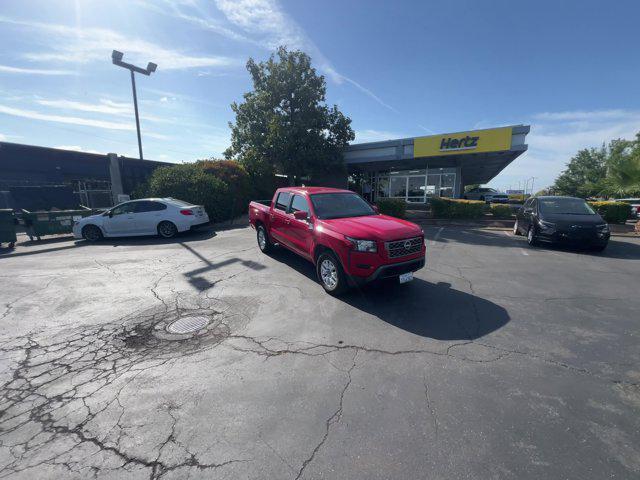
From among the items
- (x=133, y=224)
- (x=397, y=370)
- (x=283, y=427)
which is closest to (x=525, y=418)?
(x=397, y=370)

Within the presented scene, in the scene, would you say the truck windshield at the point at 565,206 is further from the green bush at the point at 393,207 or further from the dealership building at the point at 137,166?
the dealership building at the point at 137,166

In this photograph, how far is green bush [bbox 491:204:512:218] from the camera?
1497 cm

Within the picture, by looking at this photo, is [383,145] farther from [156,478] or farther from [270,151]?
[156,478]

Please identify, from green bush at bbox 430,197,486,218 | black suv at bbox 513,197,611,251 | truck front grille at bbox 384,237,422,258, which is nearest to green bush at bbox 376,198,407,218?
green bush at bbox 430,197,486,218

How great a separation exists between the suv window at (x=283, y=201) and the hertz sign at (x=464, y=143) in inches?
523

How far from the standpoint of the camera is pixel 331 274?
17.1 ft

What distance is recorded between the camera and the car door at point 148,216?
36.0 ft

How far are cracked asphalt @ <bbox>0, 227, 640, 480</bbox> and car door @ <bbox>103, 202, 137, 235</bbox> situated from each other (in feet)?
18.3

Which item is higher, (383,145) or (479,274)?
(383,145)

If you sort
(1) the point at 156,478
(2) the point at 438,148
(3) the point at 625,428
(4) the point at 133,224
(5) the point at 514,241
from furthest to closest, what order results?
(2) the point at 438,148 → (4) the point at 133,224 → (5) the point at 514,241 → (3) the point at 625,428 → (1) the point at 156,478

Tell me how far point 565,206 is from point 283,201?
29.9ft

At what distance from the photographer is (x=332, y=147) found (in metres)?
19.1

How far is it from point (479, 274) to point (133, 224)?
11.8 meters

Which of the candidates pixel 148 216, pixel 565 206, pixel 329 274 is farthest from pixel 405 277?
pixel 148 216
